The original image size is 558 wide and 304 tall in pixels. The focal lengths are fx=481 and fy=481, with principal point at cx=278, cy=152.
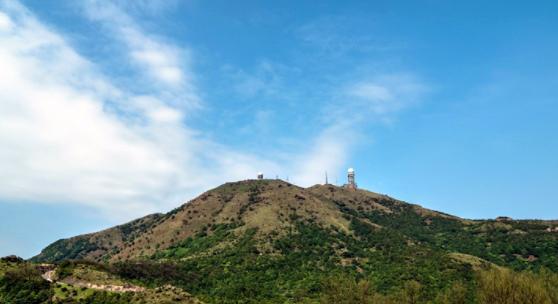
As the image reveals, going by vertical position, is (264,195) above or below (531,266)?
above

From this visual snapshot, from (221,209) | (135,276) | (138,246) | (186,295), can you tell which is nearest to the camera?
(186,295)

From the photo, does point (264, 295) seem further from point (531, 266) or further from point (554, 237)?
point (554, 237)

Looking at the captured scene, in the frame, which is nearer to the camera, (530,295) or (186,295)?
(530,295)

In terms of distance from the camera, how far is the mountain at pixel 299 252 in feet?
379

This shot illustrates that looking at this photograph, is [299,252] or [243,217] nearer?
[299,252]

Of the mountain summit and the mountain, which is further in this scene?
the mountain summit

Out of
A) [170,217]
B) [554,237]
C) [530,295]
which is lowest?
[530,295]

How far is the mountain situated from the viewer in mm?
115562

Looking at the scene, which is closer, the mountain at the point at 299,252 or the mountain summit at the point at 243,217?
the mountain at the point at 299,252

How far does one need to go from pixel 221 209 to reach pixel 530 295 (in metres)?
129

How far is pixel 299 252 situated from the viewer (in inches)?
5748

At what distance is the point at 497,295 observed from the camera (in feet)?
238

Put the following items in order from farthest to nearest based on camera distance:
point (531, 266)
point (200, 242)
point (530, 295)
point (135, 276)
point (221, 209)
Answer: point (221, 209) < point (200, 242) < point (531, 266) < point (135, 276) < point (530, 295)

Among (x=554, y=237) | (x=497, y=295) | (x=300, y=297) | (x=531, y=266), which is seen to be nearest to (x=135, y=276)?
(x=300, y=297)
